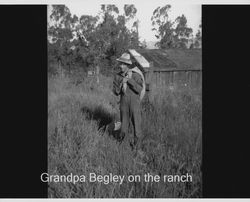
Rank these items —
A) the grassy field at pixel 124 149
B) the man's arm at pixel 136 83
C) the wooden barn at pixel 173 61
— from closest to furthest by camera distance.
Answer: the grassy field at pixel 124 149 < the man's arm at pixel 136 83 < the wooden barn at pixel 173 61

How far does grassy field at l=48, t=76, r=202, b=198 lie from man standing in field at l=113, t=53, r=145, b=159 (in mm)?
221

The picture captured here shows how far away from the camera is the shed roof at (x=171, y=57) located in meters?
9.52

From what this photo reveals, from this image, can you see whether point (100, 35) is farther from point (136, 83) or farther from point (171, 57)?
point (171, 57)

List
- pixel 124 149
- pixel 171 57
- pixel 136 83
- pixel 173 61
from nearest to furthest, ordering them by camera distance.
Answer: pixel 124 149 → pixel 136 83 → pixel 173 61 → pixel 171 57

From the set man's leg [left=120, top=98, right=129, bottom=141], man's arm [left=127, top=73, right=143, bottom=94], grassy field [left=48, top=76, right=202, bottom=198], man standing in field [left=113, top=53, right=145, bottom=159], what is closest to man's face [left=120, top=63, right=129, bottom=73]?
man standing in field [left=113, top=53, right=145, bottom=159]

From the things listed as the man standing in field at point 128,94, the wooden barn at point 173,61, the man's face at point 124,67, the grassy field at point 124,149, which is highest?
the wooden barn at point 173,61

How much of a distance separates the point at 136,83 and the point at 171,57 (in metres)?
6.92

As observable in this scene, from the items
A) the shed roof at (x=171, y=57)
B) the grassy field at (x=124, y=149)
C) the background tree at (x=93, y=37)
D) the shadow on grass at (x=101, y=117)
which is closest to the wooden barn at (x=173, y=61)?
the shed roof at (x=171, y=57)

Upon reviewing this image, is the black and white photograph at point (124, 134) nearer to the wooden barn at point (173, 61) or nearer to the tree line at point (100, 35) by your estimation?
the tree line at point (100, 35)

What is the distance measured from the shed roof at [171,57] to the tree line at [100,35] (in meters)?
0.91

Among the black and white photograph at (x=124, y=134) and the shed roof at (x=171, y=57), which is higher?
→ the shed roof at (x=171, y=57)

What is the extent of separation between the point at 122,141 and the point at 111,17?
200 centimetres

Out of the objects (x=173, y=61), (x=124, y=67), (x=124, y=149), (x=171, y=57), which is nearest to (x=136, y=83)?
(x=124, y=67)

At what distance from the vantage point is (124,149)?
3.51 metres
